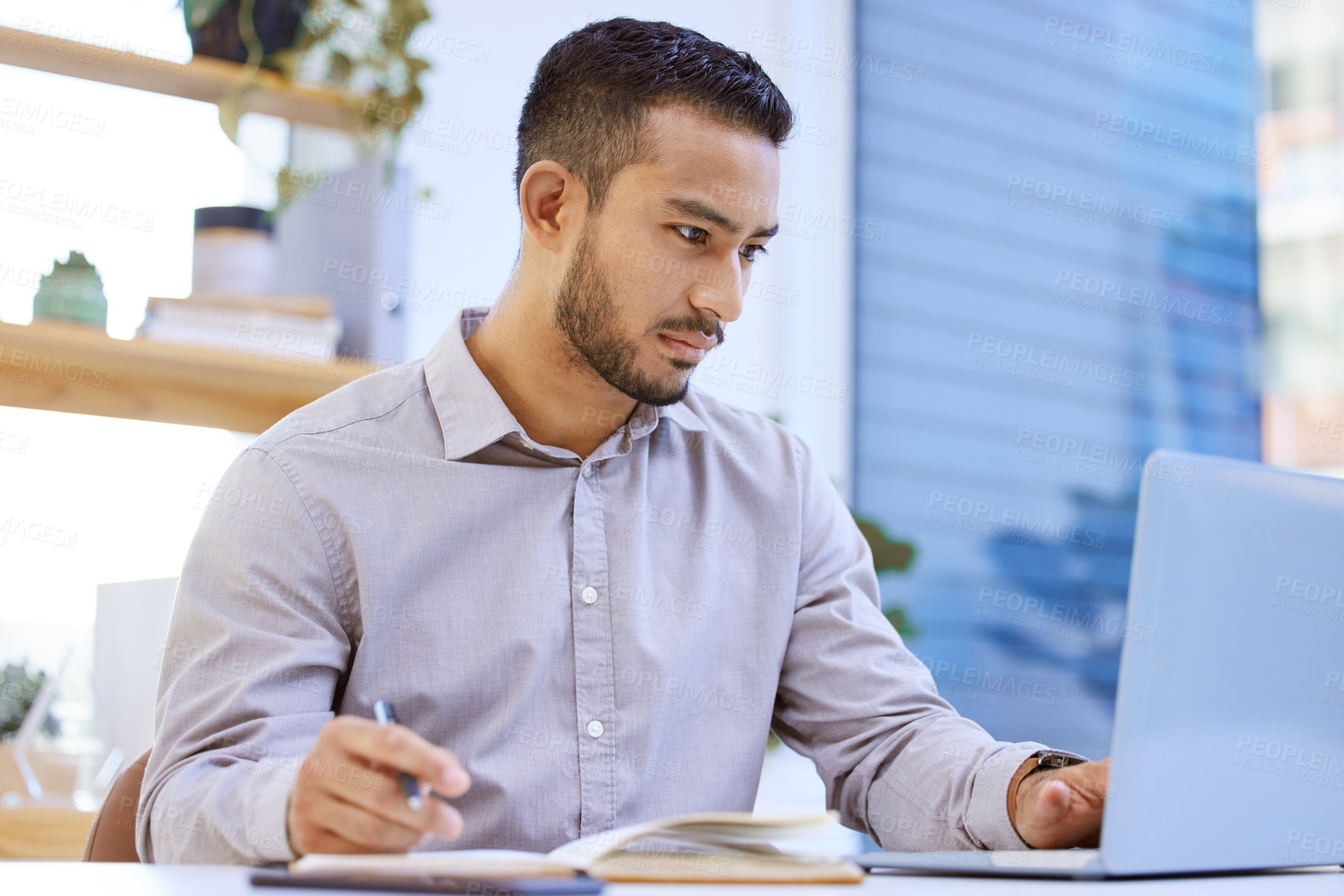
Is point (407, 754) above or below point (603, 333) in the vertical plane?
below

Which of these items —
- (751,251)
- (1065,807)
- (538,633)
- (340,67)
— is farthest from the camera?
(340,67)

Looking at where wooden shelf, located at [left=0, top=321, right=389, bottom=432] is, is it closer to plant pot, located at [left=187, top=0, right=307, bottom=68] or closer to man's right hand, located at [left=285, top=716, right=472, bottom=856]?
plant pot, located at [left=187, top=0, right=307, bottom=68]

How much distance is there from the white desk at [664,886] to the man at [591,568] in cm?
13

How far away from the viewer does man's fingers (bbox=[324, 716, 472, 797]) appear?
2.25 feet

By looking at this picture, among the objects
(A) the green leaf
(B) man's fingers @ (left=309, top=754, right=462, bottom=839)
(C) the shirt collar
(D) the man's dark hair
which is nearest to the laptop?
(B) man's fingers @ (left=309, top=754, right=462, bottom=839)

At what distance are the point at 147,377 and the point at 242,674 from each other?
3.81 ft

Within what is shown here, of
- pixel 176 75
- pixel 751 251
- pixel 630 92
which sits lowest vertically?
pixel 751 251

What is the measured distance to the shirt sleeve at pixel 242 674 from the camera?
87 cm

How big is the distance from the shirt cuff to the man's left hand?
0.02 metres

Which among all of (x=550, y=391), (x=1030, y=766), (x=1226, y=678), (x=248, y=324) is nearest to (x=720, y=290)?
(x=550, y=391)

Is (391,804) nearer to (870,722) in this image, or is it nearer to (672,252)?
(870,722)

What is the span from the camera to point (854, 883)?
743 millimetres

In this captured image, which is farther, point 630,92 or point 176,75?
point 176,75

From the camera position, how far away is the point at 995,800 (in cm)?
101
